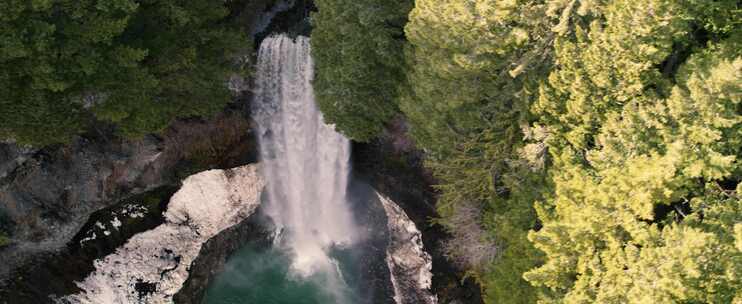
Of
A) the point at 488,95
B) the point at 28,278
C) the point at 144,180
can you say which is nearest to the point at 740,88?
the point at 488,95

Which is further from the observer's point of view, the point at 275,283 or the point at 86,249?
the point at 275,283

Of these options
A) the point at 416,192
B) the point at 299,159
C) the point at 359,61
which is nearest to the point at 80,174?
the point at 299,159

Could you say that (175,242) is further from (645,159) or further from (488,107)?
(645,159)

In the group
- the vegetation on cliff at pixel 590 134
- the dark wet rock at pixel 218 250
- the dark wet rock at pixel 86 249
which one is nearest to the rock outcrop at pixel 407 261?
the vegetation on cliff at pixel 590 134

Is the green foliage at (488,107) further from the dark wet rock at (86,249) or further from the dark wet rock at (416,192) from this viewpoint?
the dark wet rock at (86,249)

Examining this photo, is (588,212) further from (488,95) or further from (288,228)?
(288,228)
